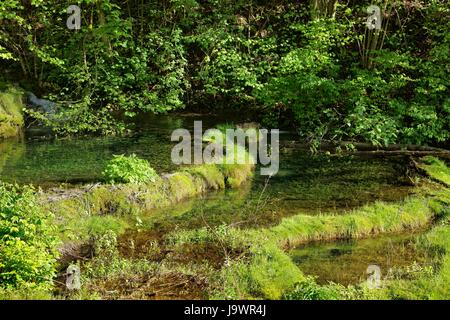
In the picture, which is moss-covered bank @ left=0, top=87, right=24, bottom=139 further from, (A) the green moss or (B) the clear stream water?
(A) the green moss

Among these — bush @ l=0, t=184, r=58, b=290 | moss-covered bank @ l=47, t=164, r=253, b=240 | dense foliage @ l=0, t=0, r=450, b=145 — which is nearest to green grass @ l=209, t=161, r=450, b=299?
bush @ l=0, t=184, r=58, b=290

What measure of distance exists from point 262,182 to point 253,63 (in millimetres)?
11027

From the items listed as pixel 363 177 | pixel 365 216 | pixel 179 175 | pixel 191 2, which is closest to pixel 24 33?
pixel 191 2

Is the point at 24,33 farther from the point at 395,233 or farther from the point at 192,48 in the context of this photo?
the point at 395,233

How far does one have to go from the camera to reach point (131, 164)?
14148 mm

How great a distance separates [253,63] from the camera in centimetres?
2603

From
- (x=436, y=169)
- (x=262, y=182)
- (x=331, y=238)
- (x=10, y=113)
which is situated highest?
(x=10, y=113)

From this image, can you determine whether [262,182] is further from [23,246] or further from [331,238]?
[23,246]

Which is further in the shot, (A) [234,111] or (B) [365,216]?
(A) [234,111]

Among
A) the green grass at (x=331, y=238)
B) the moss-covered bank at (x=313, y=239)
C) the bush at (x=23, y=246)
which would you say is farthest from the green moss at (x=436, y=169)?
the bush at (x=23, y=246)

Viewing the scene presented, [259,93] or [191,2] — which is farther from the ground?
[191,2]

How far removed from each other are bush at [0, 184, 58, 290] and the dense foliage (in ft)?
36.2

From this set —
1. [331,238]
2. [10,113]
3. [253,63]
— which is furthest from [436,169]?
[10,113]

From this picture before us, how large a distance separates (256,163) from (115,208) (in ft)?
21.9
